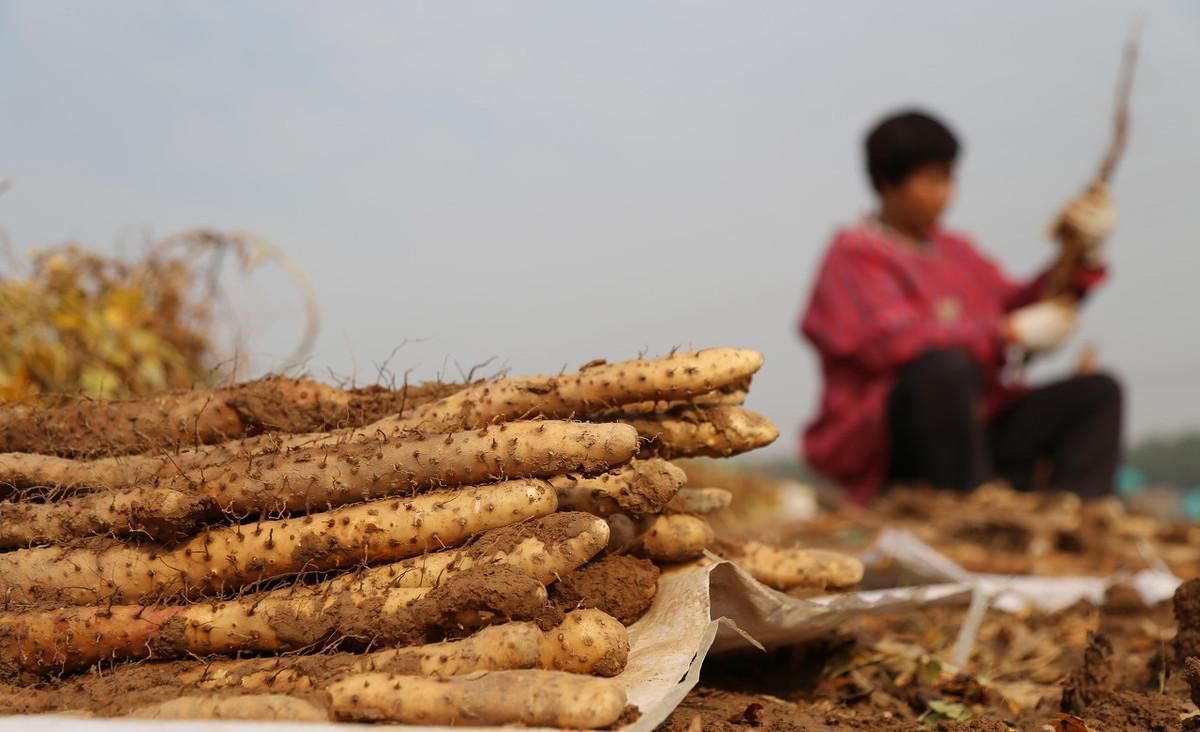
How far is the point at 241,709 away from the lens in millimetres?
1751

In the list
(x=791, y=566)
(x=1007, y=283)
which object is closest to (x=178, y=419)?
(x=791, y=566)

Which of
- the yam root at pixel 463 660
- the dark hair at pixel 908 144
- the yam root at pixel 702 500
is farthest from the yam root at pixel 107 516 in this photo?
the dark hair at pixel 908 144

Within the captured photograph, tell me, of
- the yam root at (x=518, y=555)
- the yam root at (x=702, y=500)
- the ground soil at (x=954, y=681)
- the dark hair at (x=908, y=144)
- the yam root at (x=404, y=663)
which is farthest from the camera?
the dark hair at (x=908, y=144)

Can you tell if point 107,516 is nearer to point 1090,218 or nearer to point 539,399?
point 539,399

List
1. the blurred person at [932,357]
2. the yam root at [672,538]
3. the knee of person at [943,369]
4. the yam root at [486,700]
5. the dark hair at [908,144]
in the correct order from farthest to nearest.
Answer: the dark hair at [908,144]
the blurred person at [932,357]
the knee of person at [943,369]
the yam root at [672,538]
the yam root at [486,700]

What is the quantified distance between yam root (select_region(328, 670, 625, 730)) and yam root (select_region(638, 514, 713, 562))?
0.60m

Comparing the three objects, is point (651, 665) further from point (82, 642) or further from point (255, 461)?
point (82, 642)

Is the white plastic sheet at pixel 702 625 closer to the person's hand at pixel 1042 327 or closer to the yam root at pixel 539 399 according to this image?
the yam root at pixel 539 399

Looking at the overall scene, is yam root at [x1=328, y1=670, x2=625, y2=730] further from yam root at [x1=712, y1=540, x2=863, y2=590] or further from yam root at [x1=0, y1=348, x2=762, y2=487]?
yam root at [x1=712, y1=540, x2=863, y2=590]

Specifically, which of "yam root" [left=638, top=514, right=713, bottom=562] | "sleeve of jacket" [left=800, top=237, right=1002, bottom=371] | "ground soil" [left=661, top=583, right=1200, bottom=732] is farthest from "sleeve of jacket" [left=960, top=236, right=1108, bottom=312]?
"yam root" [left=638, top=514, right=713, bottom=562]

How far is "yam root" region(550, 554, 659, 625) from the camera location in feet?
6.95

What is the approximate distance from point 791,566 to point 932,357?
4.27 metres

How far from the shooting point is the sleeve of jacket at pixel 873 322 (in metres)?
6.76

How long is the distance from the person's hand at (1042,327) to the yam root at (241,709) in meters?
6.22
